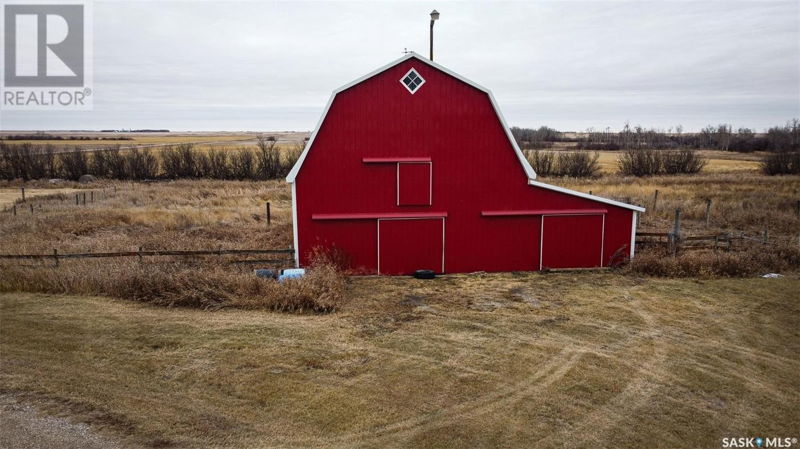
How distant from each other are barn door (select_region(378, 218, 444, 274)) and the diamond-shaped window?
3.89 metres

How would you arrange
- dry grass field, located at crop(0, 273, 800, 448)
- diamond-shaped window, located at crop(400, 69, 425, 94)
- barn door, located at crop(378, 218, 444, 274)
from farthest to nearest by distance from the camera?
barn door, located at crop(378, 218, 444, 274) → diamond-shaped window, located at crop(400, 69, 425, 94) → dry grass field, located at crop(0, 273, 800, 448)

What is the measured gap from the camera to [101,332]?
10.4m

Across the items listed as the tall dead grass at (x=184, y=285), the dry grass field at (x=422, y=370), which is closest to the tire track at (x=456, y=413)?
the dry grass field at (x=422, y=370)

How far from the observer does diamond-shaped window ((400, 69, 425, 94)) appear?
14969 mm

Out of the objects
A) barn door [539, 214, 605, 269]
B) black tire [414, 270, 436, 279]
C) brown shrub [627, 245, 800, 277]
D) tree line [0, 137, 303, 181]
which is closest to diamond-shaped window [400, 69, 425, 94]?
black tire [414, 270, 436, 279]

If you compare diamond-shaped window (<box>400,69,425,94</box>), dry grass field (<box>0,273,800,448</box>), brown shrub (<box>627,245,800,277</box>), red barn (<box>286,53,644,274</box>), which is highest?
diamond-shaped window (<box>400,69,425,94</box>)

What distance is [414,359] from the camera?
30.3 ft

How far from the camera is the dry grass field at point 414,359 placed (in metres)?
7.07

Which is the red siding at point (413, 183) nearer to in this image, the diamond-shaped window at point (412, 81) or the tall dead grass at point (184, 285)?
the diamond-shaped window at point (412, 81)

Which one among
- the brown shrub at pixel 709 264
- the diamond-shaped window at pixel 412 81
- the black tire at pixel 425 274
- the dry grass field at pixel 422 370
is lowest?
the dry grass field at pixel 422 370

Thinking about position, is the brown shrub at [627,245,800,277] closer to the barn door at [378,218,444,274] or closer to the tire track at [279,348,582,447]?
the barn door at [378,218,444,274]

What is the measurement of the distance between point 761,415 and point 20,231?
81.0ft

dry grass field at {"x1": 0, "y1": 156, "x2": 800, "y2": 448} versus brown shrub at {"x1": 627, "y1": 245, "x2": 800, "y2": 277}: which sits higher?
brown shrub at {"x1": 627, "y1": 245, "x2": 800, "y2": 277}

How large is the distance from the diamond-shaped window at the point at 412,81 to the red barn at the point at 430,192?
28mm
